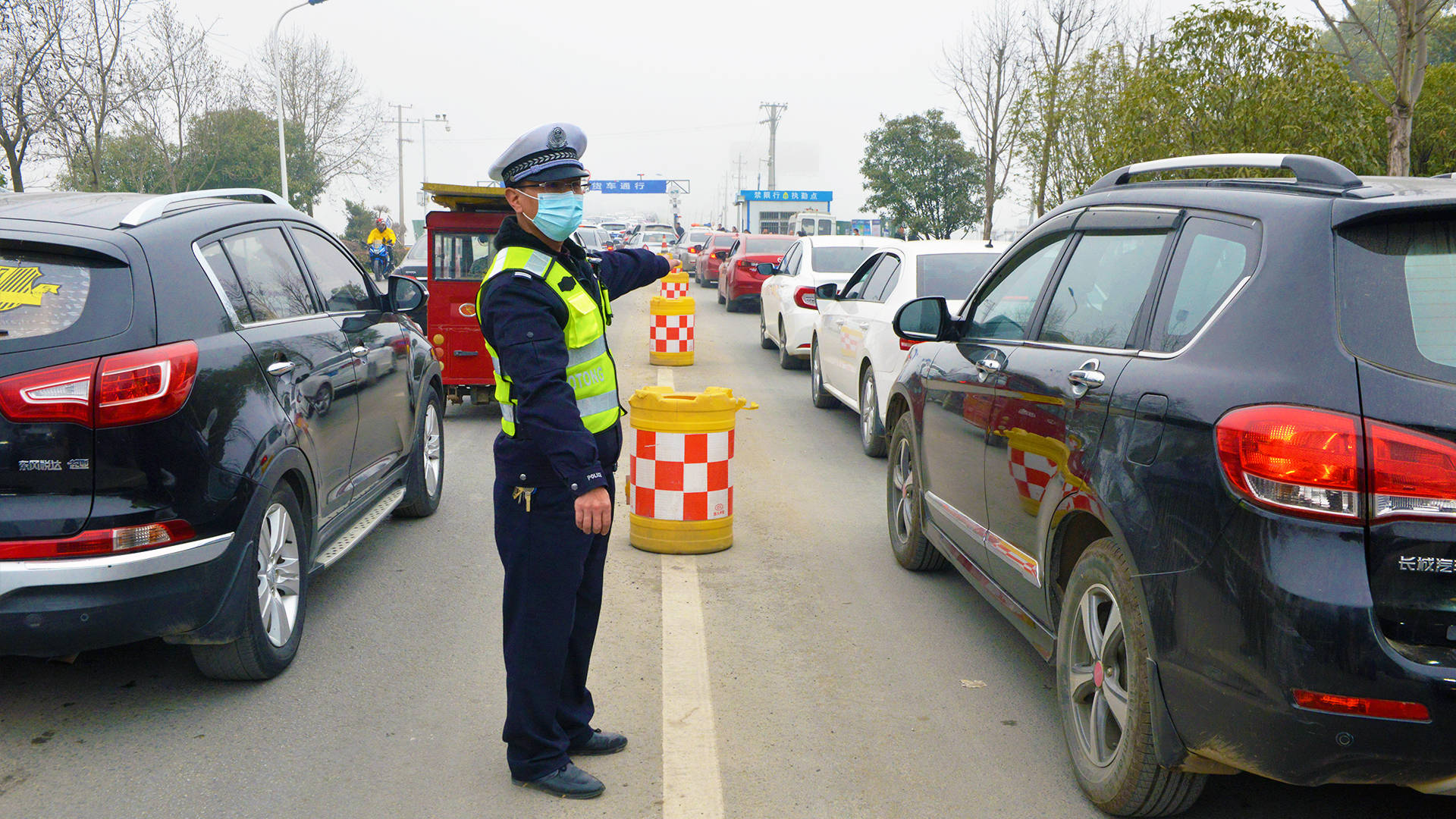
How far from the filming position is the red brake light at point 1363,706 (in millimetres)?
2582

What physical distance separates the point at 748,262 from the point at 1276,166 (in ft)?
65.5

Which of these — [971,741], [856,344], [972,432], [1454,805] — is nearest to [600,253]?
[972,432]

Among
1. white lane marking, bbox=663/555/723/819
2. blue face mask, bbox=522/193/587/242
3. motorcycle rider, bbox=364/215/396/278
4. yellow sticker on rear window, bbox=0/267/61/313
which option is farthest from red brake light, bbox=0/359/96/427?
motorcycle rider, bbox=364/215/396/278

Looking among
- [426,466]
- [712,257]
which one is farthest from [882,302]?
[712,257]

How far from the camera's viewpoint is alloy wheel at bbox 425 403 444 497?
7109 mm

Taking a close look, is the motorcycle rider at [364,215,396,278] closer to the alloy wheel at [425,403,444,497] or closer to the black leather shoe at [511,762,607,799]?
the alloy wheel at [425,403,444,497]

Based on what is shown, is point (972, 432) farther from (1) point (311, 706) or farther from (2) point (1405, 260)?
(1) point (311, 706)

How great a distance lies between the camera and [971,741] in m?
3.97

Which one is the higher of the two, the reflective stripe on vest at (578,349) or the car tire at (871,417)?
the reflective stripe on vest at (578,349)

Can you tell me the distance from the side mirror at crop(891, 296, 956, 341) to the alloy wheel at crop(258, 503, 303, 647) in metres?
2.64

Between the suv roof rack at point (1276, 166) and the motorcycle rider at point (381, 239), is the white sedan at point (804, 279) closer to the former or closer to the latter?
the suv roof rack at point (1276, 166)

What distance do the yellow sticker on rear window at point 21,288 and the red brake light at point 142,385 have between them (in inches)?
13.1

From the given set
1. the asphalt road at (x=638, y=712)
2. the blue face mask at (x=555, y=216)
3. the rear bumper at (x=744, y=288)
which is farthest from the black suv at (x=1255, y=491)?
the rear bumper at (x=744, y=288)

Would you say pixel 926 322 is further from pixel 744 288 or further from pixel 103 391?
pixel 744 288
